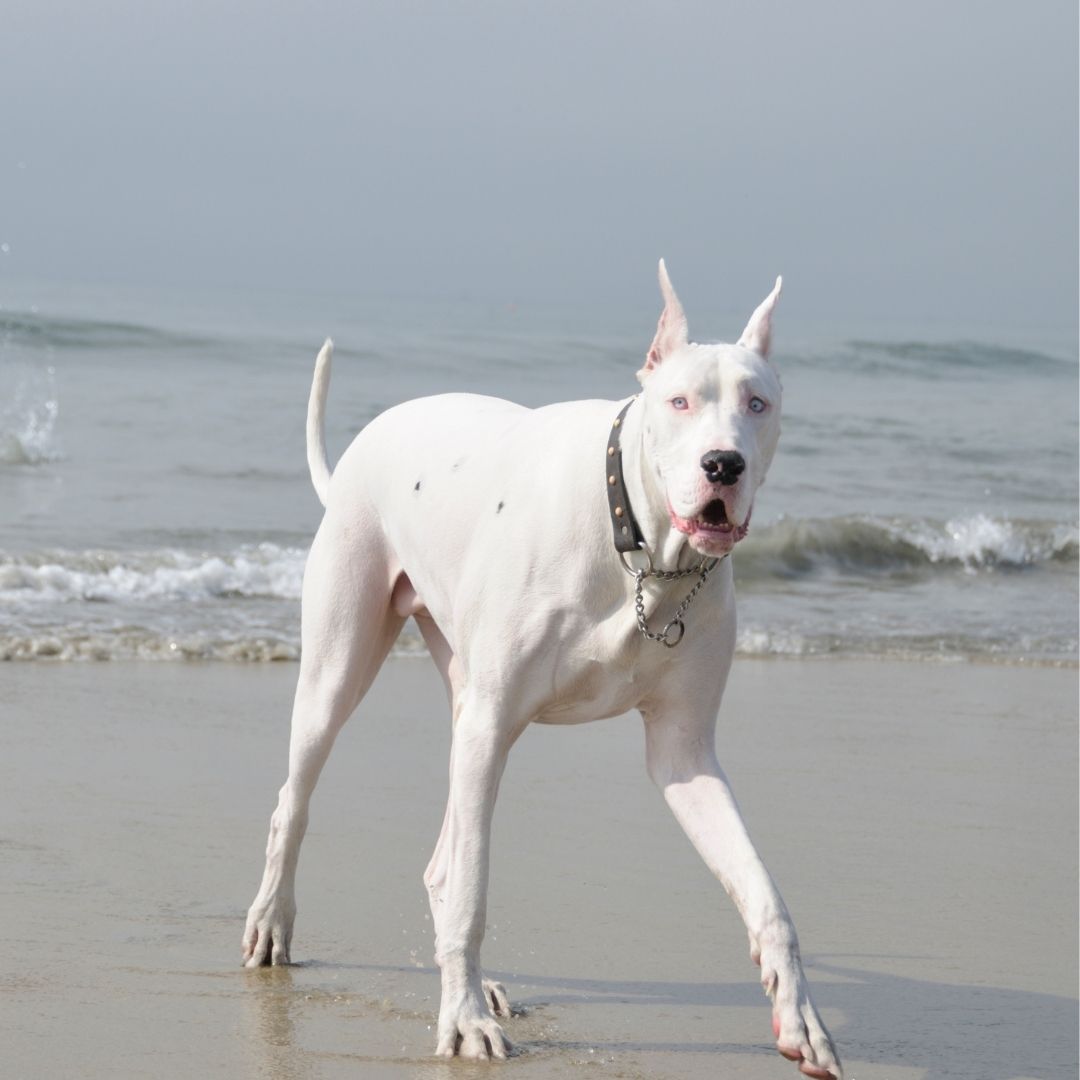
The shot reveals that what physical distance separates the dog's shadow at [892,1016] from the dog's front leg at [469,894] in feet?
0.57

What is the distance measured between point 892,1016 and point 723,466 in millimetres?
1648

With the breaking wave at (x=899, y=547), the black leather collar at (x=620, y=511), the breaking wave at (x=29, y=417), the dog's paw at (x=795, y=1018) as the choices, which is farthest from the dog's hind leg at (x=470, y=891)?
the breaking wave at (x=29, y=417)

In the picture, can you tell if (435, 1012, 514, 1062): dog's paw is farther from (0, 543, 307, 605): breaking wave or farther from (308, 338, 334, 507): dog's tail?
(0, 543, 307, 605): breaking wave

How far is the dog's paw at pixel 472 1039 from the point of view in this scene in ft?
11.8

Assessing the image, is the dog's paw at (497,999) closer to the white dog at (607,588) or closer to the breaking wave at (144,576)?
the white dog at (607,588)

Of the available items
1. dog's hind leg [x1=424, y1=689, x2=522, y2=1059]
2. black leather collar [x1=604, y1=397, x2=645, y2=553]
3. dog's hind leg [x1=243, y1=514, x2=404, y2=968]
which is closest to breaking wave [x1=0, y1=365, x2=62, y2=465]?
dog's hind leg [x1=243, y1=514, x2=404, y2=968]

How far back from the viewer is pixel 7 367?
70.1ft

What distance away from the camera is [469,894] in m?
3.63

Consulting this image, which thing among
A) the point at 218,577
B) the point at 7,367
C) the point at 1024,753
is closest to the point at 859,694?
the point at 1024,753

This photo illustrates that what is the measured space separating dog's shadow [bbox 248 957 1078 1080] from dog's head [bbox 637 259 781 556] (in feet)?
4.11

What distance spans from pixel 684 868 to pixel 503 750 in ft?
5.51

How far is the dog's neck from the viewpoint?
11.1 feet

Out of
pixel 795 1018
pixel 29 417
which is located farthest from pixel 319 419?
pixel 29 417

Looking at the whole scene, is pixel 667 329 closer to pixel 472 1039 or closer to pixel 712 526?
pixel 712 526
